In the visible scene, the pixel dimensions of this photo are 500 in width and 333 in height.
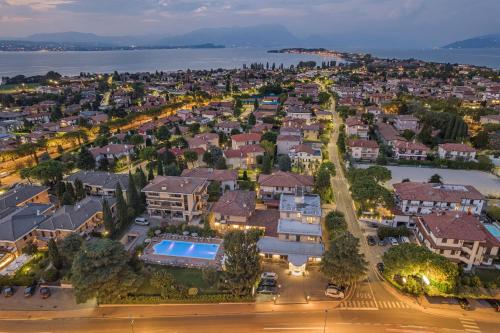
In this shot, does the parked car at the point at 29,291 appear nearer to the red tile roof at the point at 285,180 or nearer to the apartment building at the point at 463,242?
the red tile roof at the point at 285,180

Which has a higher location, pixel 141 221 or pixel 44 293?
pixel 141 221

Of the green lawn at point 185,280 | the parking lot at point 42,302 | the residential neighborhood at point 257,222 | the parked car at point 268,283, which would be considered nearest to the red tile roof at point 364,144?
the residential neighborhood at point 257,222

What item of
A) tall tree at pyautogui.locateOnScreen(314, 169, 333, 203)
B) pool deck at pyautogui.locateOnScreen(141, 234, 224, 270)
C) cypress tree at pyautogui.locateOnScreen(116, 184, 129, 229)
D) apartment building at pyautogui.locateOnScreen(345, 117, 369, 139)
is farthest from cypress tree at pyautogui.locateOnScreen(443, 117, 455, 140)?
cypress tree at pyautogui.locateOnScreen(116, 184, 129, 229)

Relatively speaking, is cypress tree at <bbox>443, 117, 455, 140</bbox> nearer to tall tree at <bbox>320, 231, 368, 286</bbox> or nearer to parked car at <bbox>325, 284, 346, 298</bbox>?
tall tree at <bbox>320, 231, 368, 286</bbox>

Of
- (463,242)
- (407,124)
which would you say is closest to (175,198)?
(463,242)

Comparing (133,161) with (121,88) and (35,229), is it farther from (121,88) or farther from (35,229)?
(121,88)

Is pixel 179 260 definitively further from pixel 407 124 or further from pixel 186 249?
pixel 407 124
